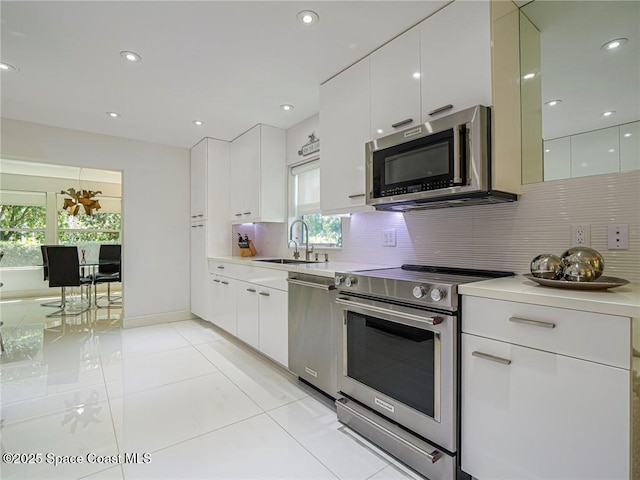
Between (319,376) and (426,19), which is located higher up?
(426,19)

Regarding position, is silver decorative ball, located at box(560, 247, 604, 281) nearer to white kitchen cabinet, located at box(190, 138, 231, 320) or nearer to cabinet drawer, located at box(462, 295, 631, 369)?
cabinet drawer, located at box(462, 295, 631, 369)

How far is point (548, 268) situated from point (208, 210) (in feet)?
11.7

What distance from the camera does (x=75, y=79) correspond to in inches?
99.8

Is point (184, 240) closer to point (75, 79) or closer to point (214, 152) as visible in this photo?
point (214, 152)

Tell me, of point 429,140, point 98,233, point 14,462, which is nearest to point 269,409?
point 14,462

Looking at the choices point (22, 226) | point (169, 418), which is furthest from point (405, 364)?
point (22, 226)

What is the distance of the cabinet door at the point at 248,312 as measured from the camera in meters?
2.91

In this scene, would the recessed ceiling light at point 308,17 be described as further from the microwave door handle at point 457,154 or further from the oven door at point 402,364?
the oven door at point 402,364

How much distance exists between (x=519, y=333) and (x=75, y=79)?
11.2ft

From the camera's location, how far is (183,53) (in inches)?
85.6

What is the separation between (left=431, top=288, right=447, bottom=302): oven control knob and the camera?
142 cm

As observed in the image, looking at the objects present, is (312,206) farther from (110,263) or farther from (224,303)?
(110,263)

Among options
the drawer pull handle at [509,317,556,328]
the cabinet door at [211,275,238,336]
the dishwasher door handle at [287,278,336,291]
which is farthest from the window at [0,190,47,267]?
the drawer pull handle at [509,317,556,328]

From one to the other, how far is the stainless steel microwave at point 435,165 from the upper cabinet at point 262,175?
66.1 inches
